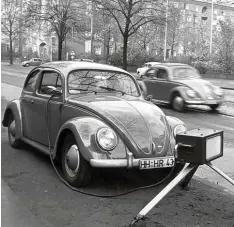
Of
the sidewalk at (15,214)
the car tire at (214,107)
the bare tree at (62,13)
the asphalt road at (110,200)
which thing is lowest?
the asphalt road at (110,200)

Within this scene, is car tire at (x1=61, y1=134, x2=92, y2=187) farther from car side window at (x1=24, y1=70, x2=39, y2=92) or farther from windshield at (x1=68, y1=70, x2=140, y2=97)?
car side window at (x1=24, y1=70, x2=39, y2=92)

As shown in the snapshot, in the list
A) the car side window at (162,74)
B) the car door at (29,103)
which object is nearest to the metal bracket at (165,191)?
the car door at (29,103)

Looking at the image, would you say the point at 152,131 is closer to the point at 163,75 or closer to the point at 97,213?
the point at 97,213

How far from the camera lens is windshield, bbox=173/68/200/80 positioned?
13664 millimetres

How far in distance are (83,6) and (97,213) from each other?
3716 cm

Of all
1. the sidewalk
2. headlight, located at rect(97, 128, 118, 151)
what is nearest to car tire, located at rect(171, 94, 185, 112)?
headlight, located at rect(97, 128, 118, 151)

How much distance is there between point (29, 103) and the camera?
6.23 meters

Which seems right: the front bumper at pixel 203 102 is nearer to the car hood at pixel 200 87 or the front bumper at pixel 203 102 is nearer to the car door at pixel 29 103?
the car hood at pixel 200 87

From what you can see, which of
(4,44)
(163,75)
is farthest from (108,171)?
(4,44)

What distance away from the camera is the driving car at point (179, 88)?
1278 cm

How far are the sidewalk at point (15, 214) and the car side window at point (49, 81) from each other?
1.80 m

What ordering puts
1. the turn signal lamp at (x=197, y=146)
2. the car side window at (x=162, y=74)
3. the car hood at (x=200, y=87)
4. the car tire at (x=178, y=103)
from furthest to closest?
the car side window at (x=162, y=74) < the car hood at (x=200, y=87) < the car tire at (x=178, y=103) < the turn signal lamp at (x=197, y=146)

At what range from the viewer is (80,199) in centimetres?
436

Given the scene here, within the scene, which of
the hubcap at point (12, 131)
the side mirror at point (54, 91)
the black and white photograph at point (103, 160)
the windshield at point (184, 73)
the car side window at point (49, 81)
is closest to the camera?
the black and white photograph at point (103, 160)
